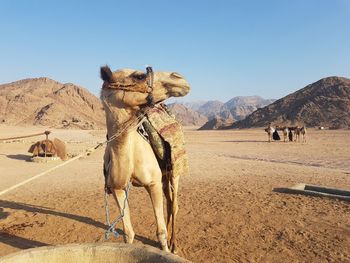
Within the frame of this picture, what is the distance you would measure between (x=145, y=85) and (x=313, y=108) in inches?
3118

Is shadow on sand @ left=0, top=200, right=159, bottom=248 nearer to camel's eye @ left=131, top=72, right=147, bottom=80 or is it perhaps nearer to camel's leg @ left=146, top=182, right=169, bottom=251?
camel's leg @ left=146, top=182, right=169, bottom=251

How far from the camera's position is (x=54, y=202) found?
9125 mm

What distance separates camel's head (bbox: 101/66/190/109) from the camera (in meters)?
3.80

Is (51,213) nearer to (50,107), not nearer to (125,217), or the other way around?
(125,217)

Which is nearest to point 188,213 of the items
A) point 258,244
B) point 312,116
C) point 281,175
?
point 258,244

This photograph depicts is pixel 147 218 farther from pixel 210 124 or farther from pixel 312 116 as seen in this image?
pixel 210 124

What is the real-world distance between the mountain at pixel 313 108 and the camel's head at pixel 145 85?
6464 centimetres

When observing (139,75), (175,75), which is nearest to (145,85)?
(139,75)

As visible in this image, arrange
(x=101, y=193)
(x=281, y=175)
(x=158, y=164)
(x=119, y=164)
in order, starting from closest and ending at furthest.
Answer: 1. (x=119, y=164)
2. (x=158, y=164)
3. (x=101, y=193)
4. (x=281, y=175)

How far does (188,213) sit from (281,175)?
6.00 m

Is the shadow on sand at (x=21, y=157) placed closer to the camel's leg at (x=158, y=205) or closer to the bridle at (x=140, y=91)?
the camel's leg at (x=158, y=205)

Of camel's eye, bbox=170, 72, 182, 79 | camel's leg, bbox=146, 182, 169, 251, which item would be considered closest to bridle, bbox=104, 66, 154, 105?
camel's eye, bbox=170, 72, 182, 79

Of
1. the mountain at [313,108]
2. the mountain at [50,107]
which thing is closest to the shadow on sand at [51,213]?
the mountain at [313,108]

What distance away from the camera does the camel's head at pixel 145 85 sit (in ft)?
12.5
